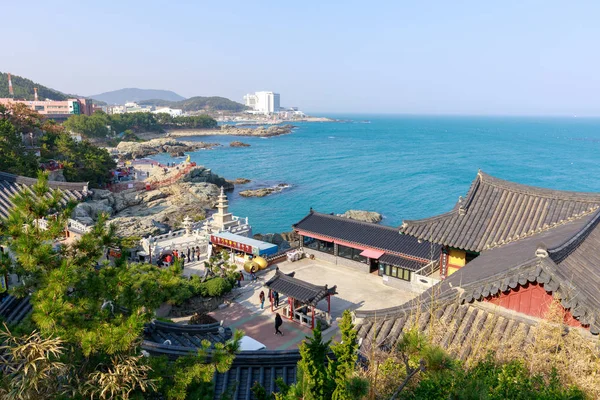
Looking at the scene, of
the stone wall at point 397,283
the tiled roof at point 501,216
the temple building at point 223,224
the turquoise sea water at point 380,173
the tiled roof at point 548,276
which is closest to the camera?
the tiled roof at point 548,276

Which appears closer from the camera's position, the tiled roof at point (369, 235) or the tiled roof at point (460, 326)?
the tiled roof at point (460, 326)

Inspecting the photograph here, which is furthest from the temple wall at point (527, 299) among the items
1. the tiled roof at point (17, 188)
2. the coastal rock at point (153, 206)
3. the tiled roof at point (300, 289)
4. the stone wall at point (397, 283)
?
the coastal rock at point (153, 206)

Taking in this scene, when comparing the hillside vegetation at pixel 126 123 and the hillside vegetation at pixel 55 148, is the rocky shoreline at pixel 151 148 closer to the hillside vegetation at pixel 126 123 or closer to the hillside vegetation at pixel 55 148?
the hillside vegetation at pixel 126 123

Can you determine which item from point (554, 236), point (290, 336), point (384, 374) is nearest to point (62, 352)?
point (384, 374)

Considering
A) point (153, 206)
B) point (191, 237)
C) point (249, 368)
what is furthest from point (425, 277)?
point (153, 206)

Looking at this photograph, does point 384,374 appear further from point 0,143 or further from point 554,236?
point 0,143

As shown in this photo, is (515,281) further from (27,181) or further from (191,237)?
(191,237)
